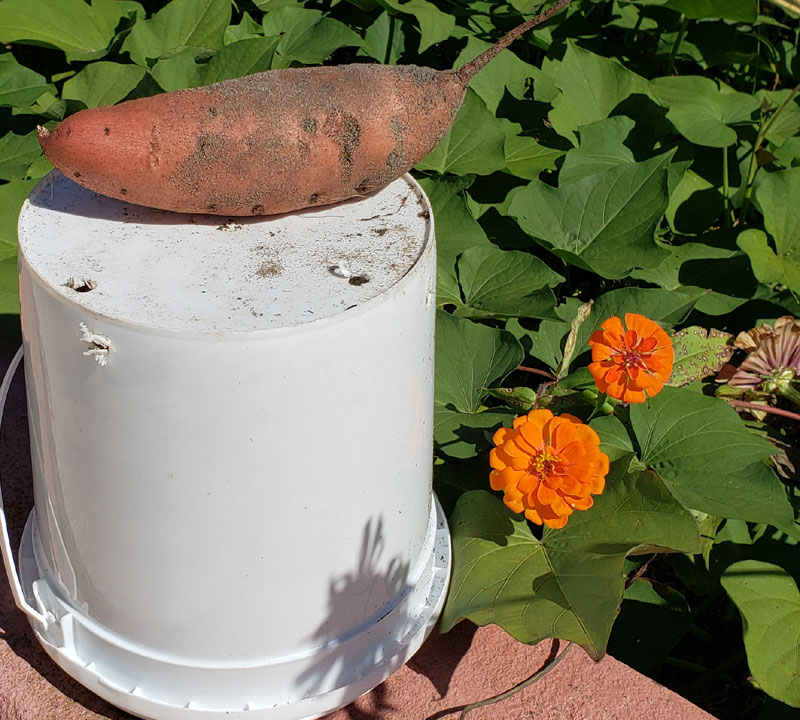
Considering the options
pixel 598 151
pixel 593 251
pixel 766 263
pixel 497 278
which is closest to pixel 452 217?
pixel 497 278

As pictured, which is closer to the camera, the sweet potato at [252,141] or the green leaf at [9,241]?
the sweet potato at [252,141]

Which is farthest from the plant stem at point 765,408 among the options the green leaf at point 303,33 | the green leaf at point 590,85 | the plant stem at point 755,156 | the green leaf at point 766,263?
the green leaf at point 303,33

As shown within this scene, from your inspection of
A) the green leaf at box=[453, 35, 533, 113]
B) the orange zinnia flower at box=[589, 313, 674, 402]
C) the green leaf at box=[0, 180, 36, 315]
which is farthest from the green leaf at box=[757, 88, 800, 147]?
the green leaf at box=[0, 180, 36, 315]

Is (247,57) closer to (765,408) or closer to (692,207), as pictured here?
(692,207)

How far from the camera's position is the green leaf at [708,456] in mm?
1436

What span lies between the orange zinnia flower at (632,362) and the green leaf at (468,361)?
8.8 inches

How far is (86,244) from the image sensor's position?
3.44 ft

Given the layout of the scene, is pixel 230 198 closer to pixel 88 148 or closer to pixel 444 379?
pixel 88 148

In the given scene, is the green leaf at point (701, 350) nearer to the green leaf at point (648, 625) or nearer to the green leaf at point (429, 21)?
the green leaf at point (648, 625)

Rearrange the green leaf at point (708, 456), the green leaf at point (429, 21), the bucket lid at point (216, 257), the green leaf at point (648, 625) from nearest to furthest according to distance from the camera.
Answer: the bucket lid at point (216, 257) < the green leaf at point (708, 456) < the green leaf at point (648, 625) < the green leaf at point (429, 21)

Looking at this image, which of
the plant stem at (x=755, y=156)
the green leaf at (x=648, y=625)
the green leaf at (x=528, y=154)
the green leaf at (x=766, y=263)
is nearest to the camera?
the green leaf at (x=648, y=625)

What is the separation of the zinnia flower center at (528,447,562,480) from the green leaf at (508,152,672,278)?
0.60 metres

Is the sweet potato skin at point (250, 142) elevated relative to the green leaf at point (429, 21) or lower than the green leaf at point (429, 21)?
elevated

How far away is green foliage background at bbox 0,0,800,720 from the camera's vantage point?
138 cm
